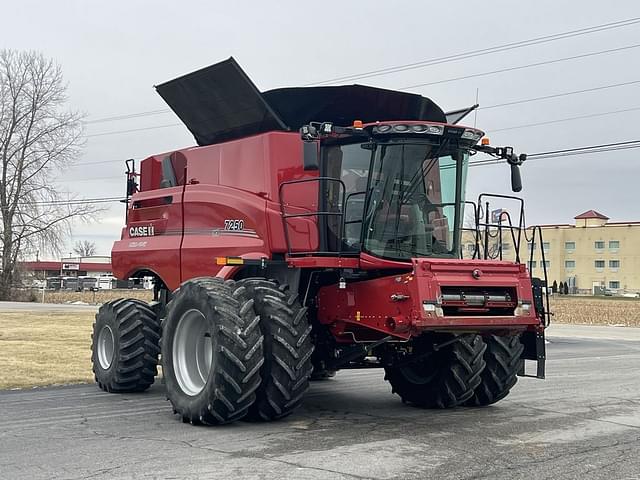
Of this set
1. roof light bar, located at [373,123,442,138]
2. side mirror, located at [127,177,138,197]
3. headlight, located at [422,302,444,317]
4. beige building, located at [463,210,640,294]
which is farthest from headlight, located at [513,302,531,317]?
beige building, located at [463,210,640,294]

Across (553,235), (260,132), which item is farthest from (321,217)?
(553,235)

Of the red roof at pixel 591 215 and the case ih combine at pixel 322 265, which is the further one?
the red roof at pixel 591 215

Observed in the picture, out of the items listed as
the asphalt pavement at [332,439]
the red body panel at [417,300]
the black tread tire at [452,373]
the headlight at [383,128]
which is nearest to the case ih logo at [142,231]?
the asphalt pavement at [332,439]

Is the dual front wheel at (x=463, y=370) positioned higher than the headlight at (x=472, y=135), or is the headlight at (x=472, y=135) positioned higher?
the headlight at (x=472, y=135)

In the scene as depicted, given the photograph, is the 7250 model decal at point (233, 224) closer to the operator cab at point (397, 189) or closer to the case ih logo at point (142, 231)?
the operator cab at point (397, 189)

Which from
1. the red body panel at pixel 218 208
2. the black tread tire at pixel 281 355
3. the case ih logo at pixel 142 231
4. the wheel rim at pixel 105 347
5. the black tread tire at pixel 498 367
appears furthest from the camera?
the case ih logo at pixel 142 231

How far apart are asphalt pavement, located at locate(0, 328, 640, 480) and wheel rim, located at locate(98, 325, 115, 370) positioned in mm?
439

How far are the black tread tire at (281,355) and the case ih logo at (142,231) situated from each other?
3591 millimetres

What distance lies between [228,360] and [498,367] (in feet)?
12.0

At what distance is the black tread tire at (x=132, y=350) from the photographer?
10914 millimetres

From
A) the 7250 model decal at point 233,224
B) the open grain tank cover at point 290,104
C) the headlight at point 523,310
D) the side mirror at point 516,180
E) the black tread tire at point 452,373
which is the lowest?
the black tread tire at point 452,373

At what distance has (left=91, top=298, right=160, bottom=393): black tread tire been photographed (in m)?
10.9

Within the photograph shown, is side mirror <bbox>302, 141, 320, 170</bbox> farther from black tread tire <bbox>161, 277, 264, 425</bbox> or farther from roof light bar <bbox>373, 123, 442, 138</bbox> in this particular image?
black tread tire <bbox>161, 277, 264, 425</bbox>

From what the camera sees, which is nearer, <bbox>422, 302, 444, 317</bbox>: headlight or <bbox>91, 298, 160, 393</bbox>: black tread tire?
<bbox>422, 302, 444, 317</bbox>: headlight
